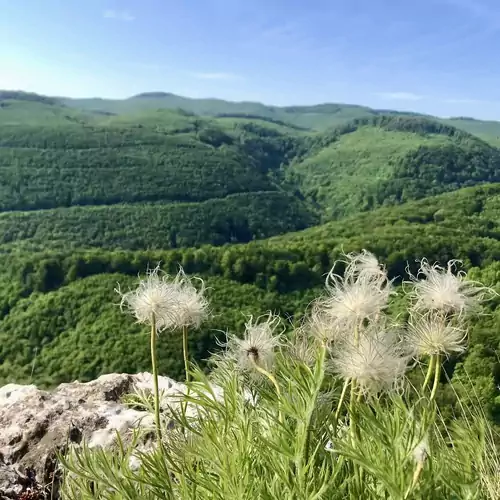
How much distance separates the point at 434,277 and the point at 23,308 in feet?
197

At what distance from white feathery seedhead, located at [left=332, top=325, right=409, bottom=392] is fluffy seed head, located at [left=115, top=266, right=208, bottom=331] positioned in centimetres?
73

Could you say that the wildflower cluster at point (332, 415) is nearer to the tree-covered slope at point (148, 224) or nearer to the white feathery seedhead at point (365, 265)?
the white feathery seedhead at point (365, 265)

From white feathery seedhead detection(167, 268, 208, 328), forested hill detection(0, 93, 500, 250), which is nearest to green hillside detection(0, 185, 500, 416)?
forested hill detection(0, 93, 500, 250)

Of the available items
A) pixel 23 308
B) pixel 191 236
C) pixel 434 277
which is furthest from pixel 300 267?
pixel 434 277

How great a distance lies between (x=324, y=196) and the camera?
138 metres

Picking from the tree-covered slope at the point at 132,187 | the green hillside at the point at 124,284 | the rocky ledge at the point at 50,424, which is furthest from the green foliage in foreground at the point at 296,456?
the tree-covered slope at the point at 132,187

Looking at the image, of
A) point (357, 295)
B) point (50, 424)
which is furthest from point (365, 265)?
point (50, 424)

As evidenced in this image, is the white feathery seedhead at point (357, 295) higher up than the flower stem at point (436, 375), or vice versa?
the white feathery seedhead at point (357, 295)

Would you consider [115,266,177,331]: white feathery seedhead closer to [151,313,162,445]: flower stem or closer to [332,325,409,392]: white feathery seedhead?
[151,313,162,445]: flower stem

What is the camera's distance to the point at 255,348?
7.79 ft

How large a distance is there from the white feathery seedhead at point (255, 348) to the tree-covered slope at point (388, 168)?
407 feet

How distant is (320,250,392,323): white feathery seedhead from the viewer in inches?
84.7

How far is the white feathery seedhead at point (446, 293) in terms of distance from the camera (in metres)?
2.13

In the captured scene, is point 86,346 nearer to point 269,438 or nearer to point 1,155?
point 269,438
